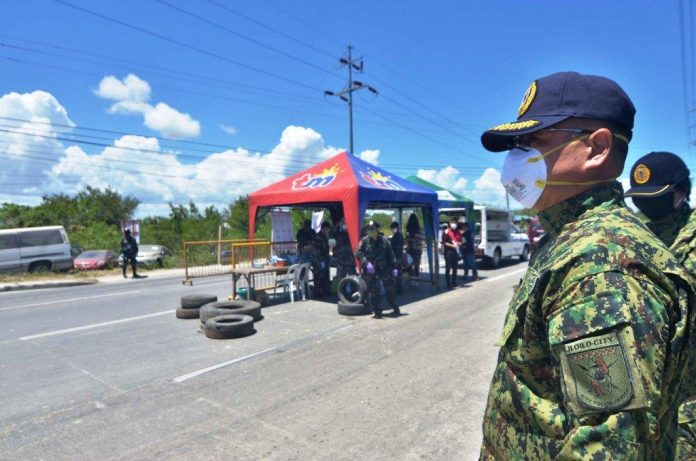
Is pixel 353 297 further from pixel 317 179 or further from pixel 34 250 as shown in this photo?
pixel 34 250

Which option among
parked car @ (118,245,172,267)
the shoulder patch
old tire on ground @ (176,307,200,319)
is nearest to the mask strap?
the shoulder patch

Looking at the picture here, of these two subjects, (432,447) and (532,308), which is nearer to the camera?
(532,308)

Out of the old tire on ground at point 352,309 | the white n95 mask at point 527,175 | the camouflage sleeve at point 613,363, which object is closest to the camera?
the camouflage sleeve at point 613,363

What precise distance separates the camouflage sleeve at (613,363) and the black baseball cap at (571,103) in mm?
501

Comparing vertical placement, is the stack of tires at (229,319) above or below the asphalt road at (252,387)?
above

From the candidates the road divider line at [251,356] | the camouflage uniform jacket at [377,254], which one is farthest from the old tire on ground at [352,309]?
the road divider line at [251,356]

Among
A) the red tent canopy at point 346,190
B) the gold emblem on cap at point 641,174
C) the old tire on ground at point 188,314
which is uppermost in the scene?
the red tent canopy at point 346,190

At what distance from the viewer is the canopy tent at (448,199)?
13781 mm

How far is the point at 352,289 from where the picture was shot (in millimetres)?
9430

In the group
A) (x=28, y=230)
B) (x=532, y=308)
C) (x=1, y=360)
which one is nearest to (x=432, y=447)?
(x=532, y=308)

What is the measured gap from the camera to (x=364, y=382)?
15.6 ft

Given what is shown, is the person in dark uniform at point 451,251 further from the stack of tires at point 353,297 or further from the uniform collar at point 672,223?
the uniform collar at point 672,223

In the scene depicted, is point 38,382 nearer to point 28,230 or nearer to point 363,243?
point 363,243

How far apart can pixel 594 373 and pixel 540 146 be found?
0.72 metres
